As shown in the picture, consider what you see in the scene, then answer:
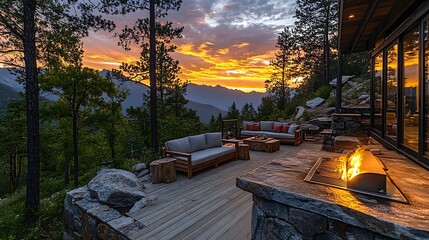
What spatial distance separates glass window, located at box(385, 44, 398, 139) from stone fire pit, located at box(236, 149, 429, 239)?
1.55 metres

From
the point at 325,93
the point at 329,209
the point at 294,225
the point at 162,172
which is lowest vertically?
the point at 162,172

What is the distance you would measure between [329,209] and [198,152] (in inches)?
175

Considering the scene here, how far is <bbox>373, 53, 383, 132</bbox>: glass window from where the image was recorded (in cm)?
430

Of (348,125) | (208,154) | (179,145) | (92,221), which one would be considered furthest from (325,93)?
(92,221)

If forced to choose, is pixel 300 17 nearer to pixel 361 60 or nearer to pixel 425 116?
pixel 361 60

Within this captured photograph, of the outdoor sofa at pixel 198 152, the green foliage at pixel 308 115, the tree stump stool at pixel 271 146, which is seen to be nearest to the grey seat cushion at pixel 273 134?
the tree stump stool at pixel 271 146

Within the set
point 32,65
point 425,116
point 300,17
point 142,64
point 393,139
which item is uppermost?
point 300,17

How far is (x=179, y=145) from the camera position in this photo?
17.6ft

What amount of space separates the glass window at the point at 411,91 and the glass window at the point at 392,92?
0.35 metres

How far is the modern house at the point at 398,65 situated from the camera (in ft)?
7.87

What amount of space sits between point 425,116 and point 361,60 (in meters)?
17.5

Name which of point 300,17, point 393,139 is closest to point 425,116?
point 393,139

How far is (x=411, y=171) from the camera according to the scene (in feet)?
7.27

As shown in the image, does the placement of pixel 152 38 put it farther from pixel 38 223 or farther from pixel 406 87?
pixel 406 87
